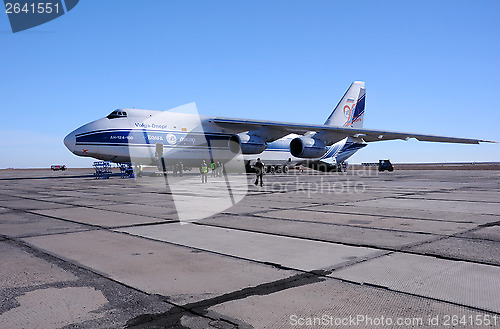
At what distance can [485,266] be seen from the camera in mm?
4129

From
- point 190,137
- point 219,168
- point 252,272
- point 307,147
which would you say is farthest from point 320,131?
point 252,272

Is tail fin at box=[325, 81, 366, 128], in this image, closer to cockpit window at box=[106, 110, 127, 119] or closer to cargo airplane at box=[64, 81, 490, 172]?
cargo airplane at box=[64, 81, 490, 172]

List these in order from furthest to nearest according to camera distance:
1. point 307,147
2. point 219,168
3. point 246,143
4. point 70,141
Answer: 1. point 219,168
2. point 246,143
3. point 307,147
4. point 70,141

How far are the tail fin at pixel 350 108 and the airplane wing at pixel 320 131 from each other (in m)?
5.74

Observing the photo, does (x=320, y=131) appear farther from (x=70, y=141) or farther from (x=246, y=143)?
(x=70, y=141)

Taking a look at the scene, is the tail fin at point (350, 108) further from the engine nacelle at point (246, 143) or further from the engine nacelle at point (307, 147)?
the engine nacelle at point (246, 143)

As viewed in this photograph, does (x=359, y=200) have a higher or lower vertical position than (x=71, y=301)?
lower

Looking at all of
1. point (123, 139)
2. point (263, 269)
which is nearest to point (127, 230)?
point (263, 269)

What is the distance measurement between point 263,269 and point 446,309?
1765 millimetres

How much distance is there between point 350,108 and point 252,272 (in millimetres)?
31777

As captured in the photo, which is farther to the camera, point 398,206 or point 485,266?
point 398,206

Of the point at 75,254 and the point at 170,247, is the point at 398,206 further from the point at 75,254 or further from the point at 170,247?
the point at 75,254

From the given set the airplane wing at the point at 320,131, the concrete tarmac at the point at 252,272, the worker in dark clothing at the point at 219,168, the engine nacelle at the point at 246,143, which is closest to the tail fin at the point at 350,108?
the airplane wing at the point at 320,131

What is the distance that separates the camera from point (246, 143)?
2566cm
